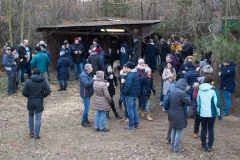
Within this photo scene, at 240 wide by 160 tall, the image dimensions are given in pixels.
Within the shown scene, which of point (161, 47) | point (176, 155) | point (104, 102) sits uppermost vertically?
point (161, 47)

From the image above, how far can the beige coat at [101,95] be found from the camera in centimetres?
757

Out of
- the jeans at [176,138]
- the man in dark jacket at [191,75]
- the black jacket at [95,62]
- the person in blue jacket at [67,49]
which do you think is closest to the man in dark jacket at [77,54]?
the person in blue jacket at [67,49]

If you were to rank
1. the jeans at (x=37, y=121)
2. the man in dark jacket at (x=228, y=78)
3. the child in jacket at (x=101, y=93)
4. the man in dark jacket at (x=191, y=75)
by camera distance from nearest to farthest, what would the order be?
the jeans at (x=37, y=121) < the child in jacket at (x=101, y=93) < the man in dark jacket at (x=191, y=75) < the man in dark jacket at (x=228, y=78)

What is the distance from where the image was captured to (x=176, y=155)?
6.59 metres

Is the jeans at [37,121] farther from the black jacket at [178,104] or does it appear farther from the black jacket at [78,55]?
the black jacket at [78,55]

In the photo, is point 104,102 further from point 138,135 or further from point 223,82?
point 223,82

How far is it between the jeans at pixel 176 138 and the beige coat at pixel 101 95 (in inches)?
69.5

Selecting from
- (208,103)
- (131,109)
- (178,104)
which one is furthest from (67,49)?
(208,103)

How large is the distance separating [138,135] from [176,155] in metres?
1.38

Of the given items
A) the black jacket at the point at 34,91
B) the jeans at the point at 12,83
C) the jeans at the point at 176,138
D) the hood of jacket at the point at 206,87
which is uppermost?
the hood of jacket at the point at 206,87

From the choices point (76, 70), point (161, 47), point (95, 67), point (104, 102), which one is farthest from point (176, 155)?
point (161, 47)

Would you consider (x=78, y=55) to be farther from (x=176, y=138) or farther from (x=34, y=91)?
(x=176, y=138)

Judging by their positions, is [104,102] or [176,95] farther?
[104,102]

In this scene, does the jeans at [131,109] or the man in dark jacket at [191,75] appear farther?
the man in dark jacket at [191,75]
